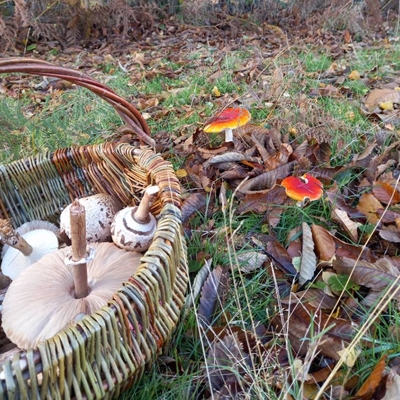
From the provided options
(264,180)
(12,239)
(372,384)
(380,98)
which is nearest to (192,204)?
(264,180)

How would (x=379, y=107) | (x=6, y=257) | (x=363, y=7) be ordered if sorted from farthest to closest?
(x=363, y=7)
(x=379, y=107)
(x=6, y=257)

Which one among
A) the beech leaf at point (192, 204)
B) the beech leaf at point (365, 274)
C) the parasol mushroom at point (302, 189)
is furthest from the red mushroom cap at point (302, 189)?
the beech leaf at point (192, 204)

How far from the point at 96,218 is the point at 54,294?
34 cm

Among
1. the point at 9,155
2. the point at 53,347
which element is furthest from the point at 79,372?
the point at 9,155

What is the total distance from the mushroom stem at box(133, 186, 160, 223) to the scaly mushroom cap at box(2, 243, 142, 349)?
0.36 ft

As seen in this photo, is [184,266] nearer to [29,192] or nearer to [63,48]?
[29,192]

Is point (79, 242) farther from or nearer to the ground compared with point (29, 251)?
farther from the ground

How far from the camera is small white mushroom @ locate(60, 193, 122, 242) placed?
1.30 metres

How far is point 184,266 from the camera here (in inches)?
42.3

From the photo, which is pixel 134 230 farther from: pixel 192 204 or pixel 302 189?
pixel 302 189

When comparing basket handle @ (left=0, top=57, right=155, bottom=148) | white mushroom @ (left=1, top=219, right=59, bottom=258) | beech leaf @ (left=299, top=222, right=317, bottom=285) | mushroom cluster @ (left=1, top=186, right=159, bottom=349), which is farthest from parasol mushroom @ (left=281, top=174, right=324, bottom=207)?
white mushroom @ (left=1, top=219, right=59, bottom=258)

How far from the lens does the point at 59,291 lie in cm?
104

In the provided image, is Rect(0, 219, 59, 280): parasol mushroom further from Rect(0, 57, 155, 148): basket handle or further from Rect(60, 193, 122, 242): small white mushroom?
Rect(0, 57, 155, 148): basket handle

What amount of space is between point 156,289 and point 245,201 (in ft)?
2.29
